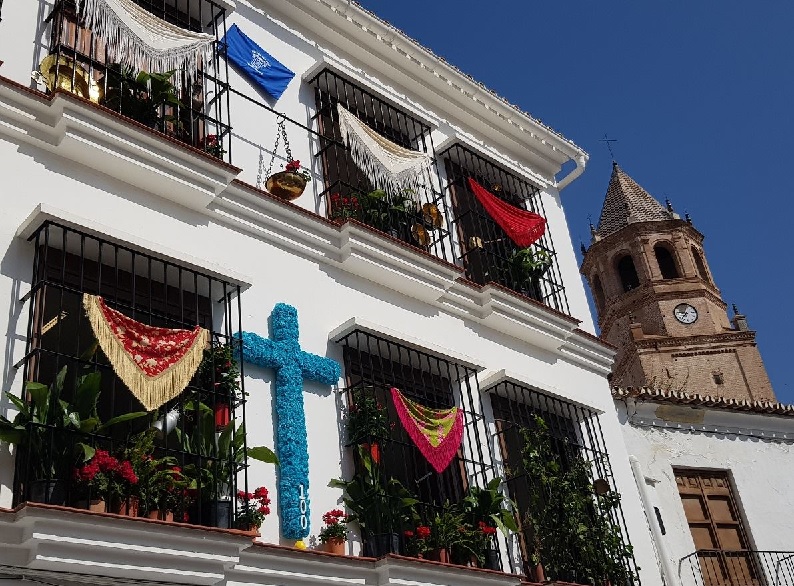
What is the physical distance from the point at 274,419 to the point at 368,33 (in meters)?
5.31

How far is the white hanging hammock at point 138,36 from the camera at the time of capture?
837 centimetres

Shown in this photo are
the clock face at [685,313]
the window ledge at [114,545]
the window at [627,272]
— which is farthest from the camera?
the window at [627,272]

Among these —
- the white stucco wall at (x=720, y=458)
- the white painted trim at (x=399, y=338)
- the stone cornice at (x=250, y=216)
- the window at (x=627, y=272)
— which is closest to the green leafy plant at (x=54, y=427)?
the stone cornice at (x=250, y=216)

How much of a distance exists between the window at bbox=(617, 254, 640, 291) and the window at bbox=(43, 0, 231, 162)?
28566 mm

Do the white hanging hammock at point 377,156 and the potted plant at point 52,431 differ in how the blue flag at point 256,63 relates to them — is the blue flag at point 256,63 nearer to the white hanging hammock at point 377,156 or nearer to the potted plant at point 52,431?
the white hanging hammock at point 377,156

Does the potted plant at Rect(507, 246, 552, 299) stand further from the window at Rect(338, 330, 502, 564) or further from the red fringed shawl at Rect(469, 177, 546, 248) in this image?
the window at Rect(338, 330, 502, 564)

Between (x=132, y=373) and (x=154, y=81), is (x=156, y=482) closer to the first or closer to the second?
(x=132, y=373)

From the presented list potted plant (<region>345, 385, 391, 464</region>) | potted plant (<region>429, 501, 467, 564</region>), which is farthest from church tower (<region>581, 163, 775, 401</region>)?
potted plant (<region>345, 385, 391, 464</region>)

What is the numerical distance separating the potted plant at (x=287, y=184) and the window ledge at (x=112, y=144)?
894mm

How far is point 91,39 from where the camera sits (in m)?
8.68

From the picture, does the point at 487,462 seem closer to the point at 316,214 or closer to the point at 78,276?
the point at 316,214

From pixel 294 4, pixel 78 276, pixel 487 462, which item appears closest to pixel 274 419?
pixel 78 276

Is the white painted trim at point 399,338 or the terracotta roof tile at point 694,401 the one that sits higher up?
the terracotta roof tile at point 694,401

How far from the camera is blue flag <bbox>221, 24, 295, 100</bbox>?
9.73 metres
